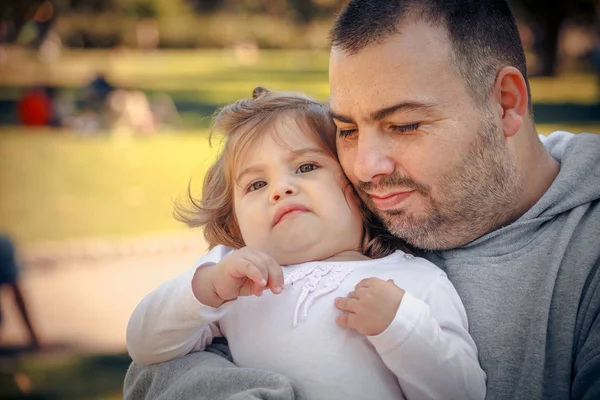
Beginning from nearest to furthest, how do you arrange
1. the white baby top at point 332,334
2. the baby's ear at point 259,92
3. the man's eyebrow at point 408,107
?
the white baby top at point 332,334 → the man's eyebrow at point 408,107 → the baby's ear at point 259,92

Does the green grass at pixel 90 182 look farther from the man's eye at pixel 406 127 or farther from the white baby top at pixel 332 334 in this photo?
the man's eye at pixel 406 127

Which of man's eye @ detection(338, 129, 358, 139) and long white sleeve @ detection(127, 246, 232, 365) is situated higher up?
man's eye @ detection(338, 129, 358, 139)

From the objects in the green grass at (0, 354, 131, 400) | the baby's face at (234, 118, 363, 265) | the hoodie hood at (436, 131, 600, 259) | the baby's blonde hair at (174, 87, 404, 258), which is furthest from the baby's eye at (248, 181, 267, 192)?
the green grass at (0, 354, 131, 400)

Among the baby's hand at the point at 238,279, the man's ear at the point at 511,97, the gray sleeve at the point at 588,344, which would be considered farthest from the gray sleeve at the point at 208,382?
the man's ear at the point at 511,97

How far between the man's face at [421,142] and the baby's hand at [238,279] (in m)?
0.49

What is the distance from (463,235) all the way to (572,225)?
1.20ft

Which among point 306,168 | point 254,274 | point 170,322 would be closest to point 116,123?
point 306,168

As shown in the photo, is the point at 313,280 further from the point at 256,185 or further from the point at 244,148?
the point at 244,148

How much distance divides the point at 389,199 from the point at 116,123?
15.3 m

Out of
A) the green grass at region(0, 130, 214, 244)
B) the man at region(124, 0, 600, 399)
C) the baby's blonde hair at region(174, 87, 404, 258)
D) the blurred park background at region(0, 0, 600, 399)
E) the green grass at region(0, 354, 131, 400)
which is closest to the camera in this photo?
the man at region(124, 0, 600, 399)

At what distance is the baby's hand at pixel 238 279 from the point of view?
7.02ft

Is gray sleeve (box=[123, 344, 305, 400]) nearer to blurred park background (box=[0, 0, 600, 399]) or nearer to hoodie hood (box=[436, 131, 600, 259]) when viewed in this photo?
hoodie hood (box=[436, 131, 600, 259])

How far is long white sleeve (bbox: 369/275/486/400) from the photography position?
2037 millimetres

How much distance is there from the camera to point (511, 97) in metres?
2.55
